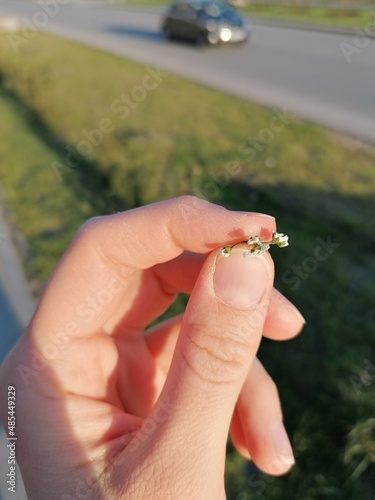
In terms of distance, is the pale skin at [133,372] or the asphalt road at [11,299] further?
the asphalt road at [11,299]

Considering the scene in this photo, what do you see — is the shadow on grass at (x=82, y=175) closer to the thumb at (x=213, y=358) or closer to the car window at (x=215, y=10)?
the thumb at (x=213, y=358)

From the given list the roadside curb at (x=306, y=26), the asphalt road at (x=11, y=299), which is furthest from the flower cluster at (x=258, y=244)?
the roadside curb at (x=306, y=26)

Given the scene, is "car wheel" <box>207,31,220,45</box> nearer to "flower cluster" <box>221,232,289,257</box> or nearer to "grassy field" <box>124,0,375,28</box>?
"grassy field" <box>124,0,375,28</box>

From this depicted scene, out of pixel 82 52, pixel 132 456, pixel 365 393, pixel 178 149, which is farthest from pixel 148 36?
pixel 132 456

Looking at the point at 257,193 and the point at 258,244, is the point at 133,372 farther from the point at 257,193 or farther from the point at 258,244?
the point at 257,193

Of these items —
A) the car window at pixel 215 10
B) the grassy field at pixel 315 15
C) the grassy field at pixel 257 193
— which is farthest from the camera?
the grassy field at pixel 315 15

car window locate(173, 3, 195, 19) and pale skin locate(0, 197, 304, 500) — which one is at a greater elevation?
pale skin locate(0, 197, 304, 500)

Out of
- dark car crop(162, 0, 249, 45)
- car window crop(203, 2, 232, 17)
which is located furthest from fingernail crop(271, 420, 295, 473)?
car window crop(203, 2, 232, 17)

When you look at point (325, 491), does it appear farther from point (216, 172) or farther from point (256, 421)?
point (216, 172)
